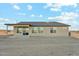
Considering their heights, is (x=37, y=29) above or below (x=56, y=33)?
above

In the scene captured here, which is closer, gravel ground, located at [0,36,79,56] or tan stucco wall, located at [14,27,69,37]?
gravel ground, located at [0,36,79,56]

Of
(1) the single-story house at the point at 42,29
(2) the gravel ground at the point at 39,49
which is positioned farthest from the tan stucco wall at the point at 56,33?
(2) the gravel ground at the point at 39,49

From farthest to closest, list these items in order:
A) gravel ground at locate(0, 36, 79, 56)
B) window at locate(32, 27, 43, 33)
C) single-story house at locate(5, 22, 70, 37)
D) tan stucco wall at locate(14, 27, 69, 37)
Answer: window at locate(32, 27, 43, 33)
tan stucco wall at locate(14, 27, 69, 37)
single-story house at locate(5, 22, 70, 37)
gravel ground at locate(0, 36, 79, 56)

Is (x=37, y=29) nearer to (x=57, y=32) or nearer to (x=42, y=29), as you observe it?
(x=42, y=29)

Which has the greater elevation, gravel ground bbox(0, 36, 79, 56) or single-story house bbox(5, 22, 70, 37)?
single-story house bbox(5, 22, 70, 37)

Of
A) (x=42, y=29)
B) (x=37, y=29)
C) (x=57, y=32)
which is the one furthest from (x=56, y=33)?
(x=37, y=29)

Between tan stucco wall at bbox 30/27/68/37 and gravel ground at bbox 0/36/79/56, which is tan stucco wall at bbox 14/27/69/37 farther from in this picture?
gravel ground at bbox 0/36/79/56

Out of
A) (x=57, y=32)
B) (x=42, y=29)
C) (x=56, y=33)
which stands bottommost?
(x=56, y=33)

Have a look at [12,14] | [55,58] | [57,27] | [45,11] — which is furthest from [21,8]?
[57,27]

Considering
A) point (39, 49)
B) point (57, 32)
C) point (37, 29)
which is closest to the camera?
point (39, 49)

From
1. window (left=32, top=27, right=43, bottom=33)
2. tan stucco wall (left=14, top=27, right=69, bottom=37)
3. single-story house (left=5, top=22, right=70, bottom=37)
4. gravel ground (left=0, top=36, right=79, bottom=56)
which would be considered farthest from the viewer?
window (left=32, top=27, right=43, bottom=33)

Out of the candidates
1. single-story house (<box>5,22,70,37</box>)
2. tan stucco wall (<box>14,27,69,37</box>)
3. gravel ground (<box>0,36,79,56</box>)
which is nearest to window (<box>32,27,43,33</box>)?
single-story house (<box>5,22,70,37</box>)

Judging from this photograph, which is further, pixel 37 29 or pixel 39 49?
pixel 37 29

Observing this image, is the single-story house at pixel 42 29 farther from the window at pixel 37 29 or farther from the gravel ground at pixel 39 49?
the gravel ground at pixel 39 49
